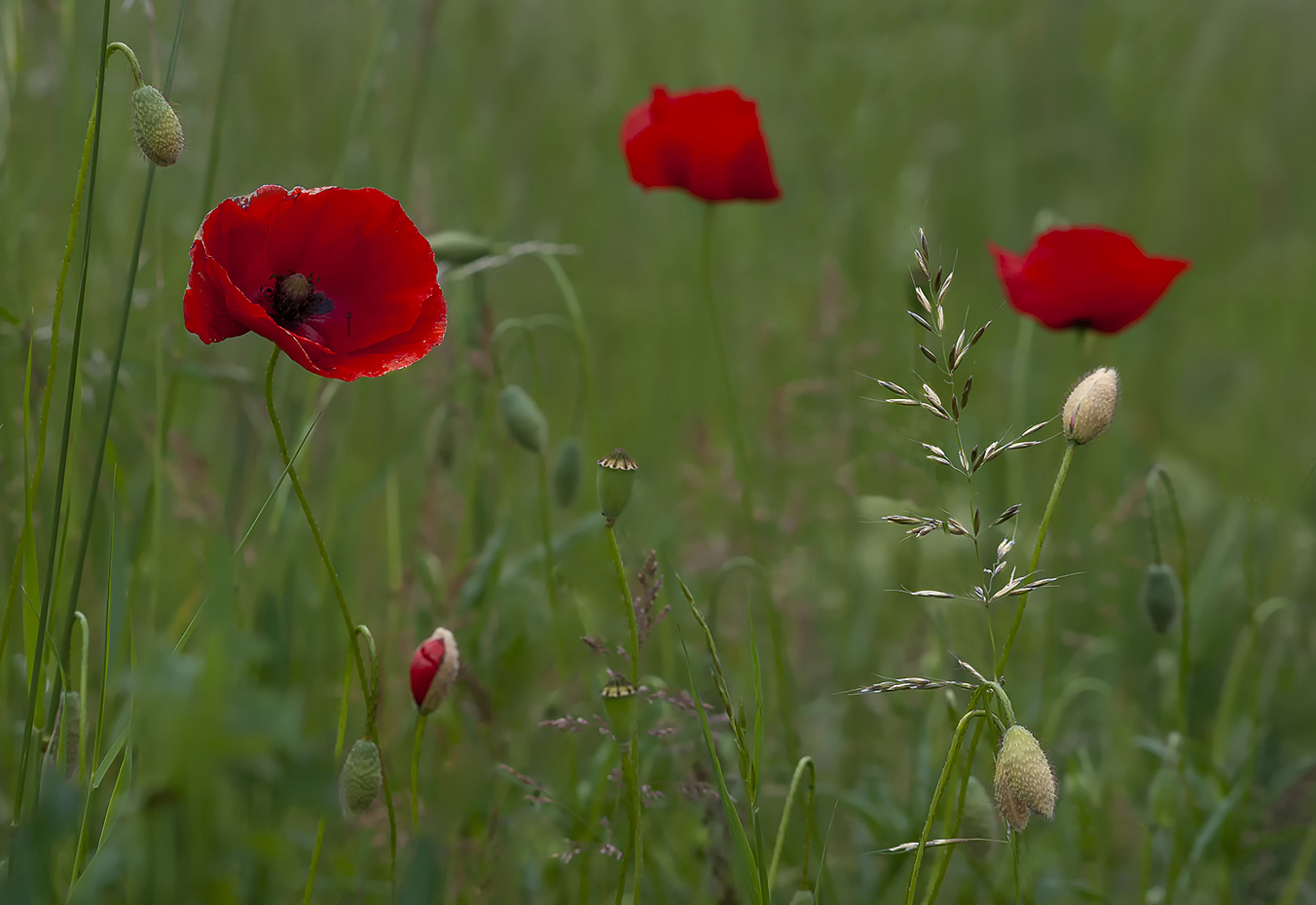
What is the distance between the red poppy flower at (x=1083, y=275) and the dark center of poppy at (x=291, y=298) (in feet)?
3.05

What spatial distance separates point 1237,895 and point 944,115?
346 centimetres

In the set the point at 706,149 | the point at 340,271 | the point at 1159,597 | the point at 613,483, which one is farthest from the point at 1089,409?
the point at 706,149

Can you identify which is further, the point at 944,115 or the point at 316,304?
the point at 944,115

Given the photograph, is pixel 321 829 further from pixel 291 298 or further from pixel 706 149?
pixel 706 149

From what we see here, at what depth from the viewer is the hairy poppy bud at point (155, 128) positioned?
94 cm

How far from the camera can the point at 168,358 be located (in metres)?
1.79

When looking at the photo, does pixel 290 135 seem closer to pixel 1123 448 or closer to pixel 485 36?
pixel 485 36

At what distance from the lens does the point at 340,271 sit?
115cm

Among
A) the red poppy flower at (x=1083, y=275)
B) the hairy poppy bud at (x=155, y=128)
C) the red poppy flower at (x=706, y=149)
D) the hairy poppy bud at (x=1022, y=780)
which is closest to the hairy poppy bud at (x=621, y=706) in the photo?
the hairy poppy bud at (x=1022, y=780)

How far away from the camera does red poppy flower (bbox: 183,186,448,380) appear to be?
108 centimetres

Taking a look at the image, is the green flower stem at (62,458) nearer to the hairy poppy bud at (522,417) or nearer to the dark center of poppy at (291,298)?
the dark center of poppy at (291,298)

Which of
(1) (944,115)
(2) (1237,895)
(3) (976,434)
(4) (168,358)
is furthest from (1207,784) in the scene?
(1) (944,115)

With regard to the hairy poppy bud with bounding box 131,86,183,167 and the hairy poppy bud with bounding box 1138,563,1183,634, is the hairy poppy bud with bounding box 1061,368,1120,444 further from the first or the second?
the hairy poppy bud with bounding box 131,86,183,167

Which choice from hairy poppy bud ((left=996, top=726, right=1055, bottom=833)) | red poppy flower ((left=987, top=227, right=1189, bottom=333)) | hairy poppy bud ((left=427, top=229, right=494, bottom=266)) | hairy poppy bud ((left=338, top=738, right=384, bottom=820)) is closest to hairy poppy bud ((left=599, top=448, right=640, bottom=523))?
hairy poppy bud ((left=338, top=738, right=384, bottom=820))
